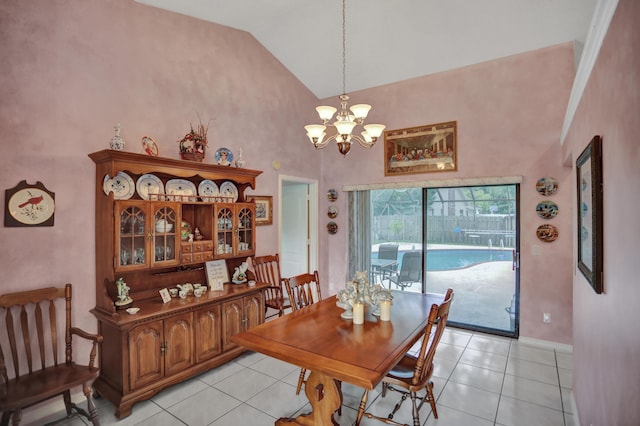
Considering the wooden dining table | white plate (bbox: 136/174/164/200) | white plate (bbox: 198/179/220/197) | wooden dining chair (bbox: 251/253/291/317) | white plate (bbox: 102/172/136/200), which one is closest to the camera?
the wooden dining table

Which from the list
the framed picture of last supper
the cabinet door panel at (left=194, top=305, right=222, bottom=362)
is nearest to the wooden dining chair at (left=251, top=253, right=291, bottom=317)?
the cabinet door panel at (left=194, top=305, right=222, bottom=362)

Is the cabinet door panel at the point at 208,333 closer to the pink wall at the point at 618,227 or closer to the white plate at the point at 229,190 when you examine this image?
the white plate at the point at 229,190

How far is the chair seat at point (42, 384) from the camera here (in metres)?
1.98

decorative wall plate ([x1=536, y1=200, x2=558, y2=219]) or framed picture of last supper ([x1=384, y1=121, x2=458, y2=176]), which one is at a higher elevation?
framed picture of last supper ([x1=384, y1=121, x2=458, y2=176])

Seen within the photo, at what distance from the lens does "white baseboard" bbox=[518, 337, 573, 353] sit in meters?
3.68

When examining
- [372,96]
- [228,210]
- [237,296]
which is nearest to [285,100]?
[372,96]

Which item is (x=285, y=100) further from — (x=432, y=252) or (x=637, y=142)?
(x=637, y=142)

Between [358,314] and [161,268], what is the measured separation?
2.01 m

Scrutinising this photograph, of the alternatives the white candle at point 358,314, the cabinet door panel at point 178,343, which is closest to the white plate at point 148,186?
the cabinet door panel at point 178,343

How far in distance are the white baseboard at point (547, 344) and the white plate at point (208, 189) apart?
4064 mm

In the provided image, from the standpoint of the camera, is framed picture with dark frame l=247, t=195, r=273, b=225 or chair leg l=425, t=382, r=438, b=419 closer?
chair leg l=425, t=382, r=438, b=419

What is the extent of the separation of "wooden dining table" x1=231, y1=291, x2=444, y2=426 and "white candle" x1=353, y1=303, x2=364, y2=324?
4 centimetres

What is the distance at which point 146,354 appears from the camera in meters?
2.66

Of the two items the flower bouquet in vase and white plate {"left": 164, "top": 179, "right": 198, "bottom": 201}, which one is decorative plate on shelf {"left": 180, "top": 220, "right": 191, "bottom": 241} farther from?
the flower bouquet in vase
